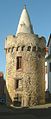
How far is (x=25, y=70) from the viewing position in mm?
48625

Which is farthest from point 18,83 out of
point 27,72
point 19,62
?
point 19,62

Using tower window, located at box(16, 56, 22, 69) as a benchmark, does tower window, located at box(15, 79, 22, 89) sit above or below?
below

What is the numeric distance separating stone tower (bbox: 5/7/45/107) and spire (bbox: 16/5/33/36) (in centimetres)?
70

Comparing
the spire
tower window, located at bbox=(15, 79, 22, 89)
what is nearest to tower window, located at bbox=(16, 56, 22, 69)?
tower window, located at bbox=(15, 79, 22, 89)

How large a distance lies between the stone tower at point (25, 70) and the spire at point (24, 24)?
699 mm

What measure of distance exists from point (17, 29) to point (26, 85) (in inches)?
361

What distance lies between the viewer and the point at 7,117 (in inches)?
1161

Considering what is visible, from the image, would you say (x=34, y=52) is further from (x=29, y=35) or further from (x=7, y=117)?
(x=7, y=117)

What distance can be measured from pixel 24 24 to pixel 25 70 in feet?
24.3

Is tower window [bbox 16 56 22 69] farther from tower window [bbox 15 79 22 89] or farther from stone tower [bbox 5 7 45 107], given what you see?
tower window [bbox 15 79 22 89]

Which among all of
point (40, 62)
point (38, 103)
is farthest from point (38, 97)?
point (40, 62)

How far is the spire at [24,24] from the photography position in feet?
166

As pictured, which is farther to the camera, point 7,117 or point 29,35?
point 29,35

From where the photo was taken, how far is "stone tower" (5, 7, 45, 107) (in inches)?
1909
